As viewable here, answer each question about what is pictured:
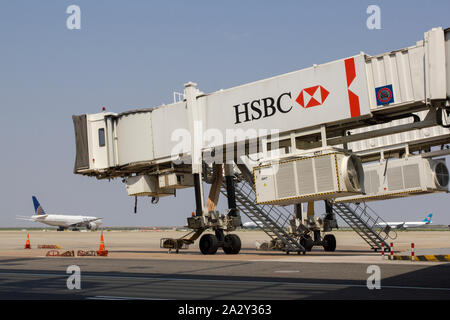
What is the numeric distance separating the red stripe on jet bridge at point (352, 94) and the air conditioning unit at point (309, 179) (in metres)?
1.85

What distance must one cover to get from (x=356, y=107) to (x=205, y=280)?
10.8m

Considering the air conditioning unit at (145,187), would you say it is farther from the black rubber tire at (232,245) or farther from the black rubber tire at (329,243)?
the black rubber tire at (329,243)

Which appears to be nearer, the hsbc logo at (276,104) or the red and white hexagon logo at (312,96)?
the red and white hexagon logo at (312,96)

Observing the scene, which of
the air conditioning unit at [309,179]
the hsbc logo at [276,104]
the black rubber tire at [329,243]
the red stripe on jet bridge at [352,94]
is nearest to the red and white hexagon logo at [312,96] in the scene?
the hsbc logo at [276,104]

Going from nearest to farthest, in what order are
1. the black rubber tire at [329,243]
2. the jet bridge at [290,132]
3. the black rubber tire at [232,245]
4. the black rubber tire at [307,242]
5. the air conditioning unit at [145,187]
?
the jet bridge at [290,132] < the black rubber tire at [232,245] < the air conditioning unit at [145,187] < the black rubber tire at [307,242] < the black rubber tire at [329,243]

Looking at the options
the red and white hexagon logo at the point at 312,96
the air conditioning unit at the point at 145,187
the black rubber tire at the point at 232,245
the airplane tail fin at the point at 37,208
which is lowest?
the black rubber tire at the point at 232,245

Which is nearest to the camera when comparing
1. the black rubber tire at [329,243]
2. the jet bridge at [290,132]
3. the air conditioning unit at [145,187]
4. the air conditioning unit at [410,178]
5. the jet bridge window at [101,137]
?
the jet bridge at [290,132]

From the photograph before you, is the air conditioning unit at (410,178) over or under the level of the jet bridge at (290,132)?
under

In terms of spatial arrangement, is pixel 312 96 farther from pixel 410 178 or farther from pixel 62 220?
pixel 62 220

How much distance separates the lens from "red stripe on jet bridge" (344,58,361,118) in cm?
2181

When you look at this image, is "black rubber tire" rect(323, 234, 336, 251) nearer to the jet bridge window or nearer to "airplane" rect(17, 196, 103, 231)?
the jet bridge window

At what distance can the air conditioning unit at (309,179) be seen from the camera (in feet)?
69.8

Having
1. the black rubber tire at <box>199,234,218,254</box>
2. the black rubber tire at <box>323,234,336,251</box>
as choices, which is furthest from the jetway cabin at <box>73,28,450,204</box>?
the black rubber tire at <box>323,234,336,251</box>

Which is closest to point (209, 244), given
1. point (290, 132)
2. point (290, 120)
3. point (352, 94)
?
point (290, 132)
